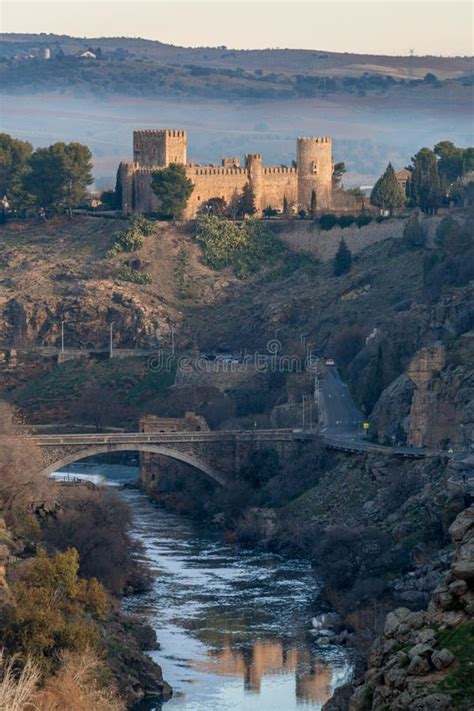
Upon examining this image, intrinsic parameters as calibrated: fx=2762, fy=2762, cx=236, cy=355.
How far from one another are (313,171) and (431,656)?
83068 mm

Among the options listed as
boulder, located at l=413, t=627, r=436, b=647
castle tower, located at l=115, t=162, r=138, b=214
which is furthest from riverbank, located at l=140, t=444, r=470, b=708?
castle tower, located at l=115, t=162, r=138, b=214

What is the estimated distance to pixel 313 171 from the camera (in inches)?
4892

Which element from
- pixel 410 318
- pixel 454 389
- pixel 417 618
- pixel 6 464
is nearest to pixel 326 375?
pixel 410 318

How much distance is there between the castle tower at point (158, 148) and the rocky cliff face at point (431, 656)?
8133cm

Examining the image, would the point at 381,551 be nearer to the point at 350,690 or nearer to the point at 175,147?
the point at 350,690

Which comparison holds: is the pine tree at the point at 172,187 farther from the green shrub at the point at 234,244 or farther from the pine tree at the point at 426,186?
the pine tree at the point at 426,186

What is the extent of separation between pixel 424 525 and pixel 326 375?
24915mm

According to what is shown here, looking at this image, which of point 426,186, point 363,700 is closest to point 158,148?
point 426,186

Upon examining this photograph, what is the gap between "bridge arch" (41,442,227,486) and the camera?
92875 mm

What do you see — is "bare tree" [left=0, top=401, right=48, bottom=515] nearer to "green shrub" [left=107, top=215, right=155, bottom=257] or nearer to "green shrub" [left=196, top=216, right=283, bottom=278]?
"green shrub" [left=107, top=215, right=155, bottom=257]

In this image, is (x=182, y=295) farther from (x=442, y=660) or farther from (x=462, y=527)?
(x=442, y=660)

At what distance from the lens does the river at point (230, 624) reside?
210 feet

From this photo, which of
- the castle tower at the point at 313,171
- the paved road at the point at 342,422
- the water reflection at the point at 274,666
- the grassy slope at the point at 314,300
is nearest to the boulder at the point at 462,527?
the water reflection at the point at 274,666

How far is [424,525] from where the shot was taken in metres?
78.2
